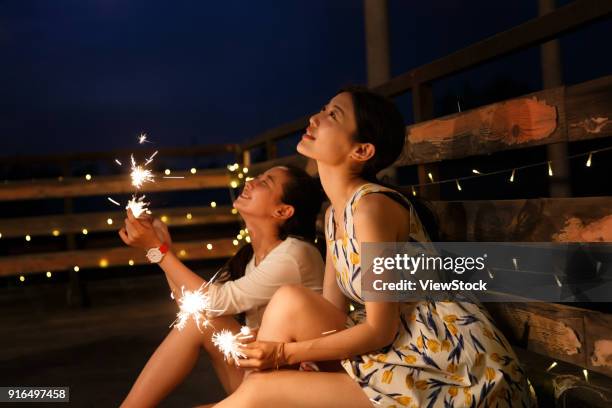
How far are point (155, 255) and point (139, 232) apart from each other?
11 cm

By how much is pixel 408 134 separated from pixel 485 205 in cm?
61

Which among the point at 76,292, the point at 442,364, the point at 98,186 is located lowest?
the point at 76,292

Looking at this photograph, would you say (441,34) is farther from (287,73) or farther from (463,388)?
(463,388)

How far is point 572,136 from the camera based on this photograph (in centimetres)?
157

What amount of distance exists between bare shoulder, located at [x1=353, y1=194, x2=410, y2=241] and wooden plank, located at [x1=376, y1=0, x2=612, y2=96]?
0.54m

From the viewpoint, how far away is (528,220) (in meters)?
1.72

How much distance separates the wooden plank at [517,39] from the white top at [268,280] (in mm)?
753

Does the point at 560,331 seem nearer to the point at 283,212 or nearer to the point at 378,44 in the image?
the point at 283,212

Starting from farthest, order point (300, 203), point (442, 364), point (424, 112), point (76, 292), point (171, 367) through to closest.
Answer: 1. point (76, 292)
2. point (300, 203)
3. point (424, 112)
4. point (171, 367)
5. point (442, 364)

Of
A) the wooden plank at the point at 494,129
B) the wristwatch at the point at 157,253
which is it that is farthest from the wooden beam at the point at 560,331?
the wristwatch at the point at 157,253

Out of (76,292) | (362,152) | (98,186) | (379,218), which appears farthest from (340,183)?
(98,186)

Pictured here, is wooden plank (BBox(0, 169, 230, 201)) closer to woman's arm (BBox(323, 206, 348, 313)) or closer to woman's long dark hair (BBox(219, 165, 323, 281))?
woman's long dark hair (BBox(219, 165, 323, 281))

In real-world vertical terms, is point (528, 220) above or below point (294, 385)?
above

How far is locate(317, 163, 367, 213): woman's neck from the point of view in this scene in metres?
1.80
